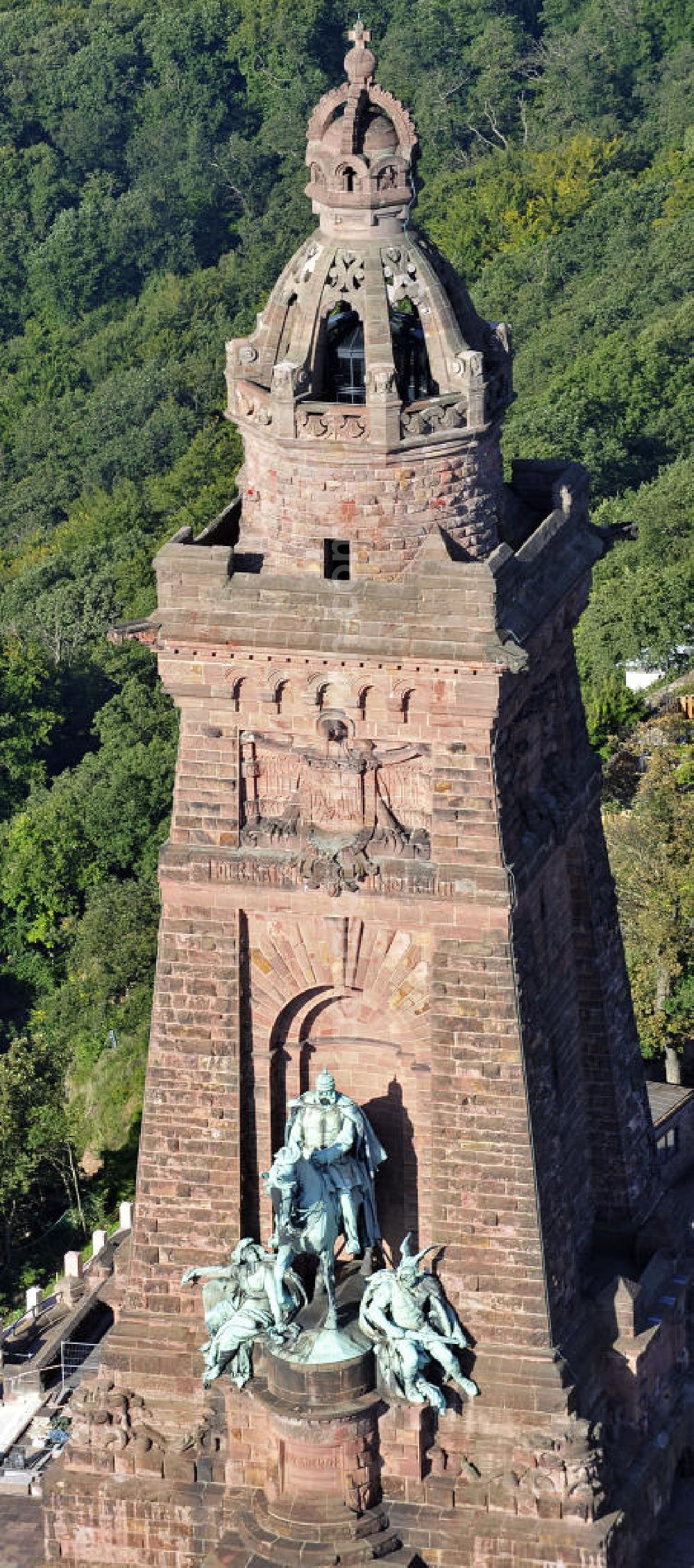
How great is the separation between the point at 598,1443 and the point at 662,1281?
10.9 ft

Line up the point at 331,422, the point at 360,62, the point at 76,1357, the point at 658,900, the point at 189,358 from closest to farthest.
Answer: the point at 331,422
the point at 360,62
the point at 76,1357
the point at 658,900
the point at 189,358

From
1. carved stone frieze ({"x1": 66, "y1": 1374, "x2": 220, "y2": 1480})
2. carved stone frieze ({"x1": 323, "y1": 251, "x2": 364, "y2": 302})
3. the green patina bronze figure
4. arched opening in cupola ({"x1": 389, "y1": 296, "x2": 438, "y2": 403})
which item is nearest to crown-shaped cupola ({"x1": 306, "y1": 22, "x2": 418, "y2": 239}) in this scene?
carved stone frieze ({"x1": 323, "y1": 251, "x2": 364, "y2": 302})

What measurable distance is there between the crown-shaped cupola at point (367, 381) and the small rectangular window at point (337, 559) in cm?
Answer: 6

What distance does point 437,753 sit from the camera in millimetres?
45344

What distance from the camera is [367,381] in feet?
145

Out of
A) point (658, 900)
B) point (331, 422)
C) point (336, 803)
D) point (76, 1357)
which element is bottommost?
point (76, 1357)

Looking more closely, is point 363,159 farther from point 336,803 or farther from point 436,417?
point 336,803

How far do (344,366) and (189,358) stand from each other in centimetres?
10790

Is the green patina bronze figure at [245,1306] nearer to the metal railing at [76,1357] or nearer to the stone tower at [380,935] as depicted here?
the stone tower at [380,935]

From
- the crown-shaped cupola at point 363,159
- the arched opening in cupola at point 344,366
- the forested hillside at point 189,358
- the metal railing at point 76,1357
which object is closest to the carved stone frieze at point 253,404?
the arched opening in cupola at point 344,366

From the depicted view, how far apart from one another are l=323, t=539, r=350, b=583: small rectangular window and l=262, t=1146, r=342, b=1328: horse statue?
7.12 metres

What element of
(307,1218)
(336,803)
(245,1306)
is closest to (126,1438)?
(245,1306)

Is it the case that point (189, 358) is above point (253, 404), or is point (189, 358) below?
above

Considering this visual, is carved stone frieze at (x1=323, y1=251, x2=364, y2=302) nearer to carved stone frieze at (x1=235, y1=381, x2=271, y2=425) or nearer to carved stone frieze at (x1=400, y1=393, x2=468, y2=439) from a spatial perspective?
carved stone frieze at (x1=235, y1=381, x2=271, y2=425)
